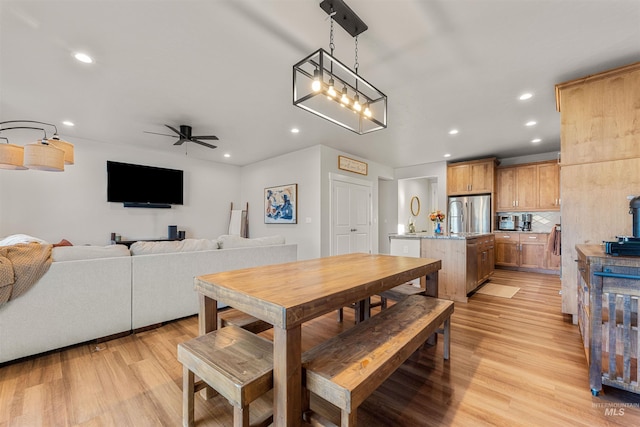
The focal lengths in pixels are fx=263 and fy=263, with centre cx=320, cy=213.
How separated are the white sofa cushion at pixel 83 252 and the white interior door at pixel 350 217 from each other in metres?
3.50

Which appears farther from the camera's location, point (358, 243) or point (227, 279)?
point (358, 243)

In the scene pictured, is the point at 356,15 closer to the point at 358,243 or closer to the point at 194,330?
the point at 194,330

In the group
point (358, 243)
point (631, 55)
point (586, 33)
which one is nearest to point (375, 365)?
point (586, 33)

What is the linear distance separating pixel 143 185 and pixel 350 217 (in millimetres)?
4267

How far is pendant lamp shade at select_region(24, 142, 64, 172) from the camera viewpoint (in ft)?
7.86

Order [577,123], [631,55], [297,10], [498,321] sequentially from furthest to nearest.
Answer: [498,321]
[577,123]
[631,55]
[297,10]

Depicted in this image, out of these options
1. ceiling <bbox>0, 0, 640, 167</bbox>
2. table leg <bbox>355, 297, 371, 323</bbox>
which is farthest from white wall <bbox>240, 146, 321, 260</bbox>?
table leg <bbox>355, 297, 371, 323</bbox>

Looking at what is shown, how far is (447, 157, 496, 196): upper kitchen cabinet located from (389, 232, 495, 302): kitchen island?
6.47ft

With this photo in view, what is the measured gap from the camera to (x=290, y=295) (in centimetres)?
122

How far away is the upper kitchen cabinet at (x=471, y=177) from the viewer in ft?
18.8

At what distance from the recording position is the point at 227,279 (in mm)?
1533

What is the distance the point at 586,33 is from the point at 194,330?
13.8ft

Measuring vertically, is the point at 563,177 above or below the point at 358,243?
above

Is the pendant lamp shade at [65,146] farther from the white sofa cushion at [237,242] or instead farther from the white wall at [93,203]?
the white wall at [93,203]
